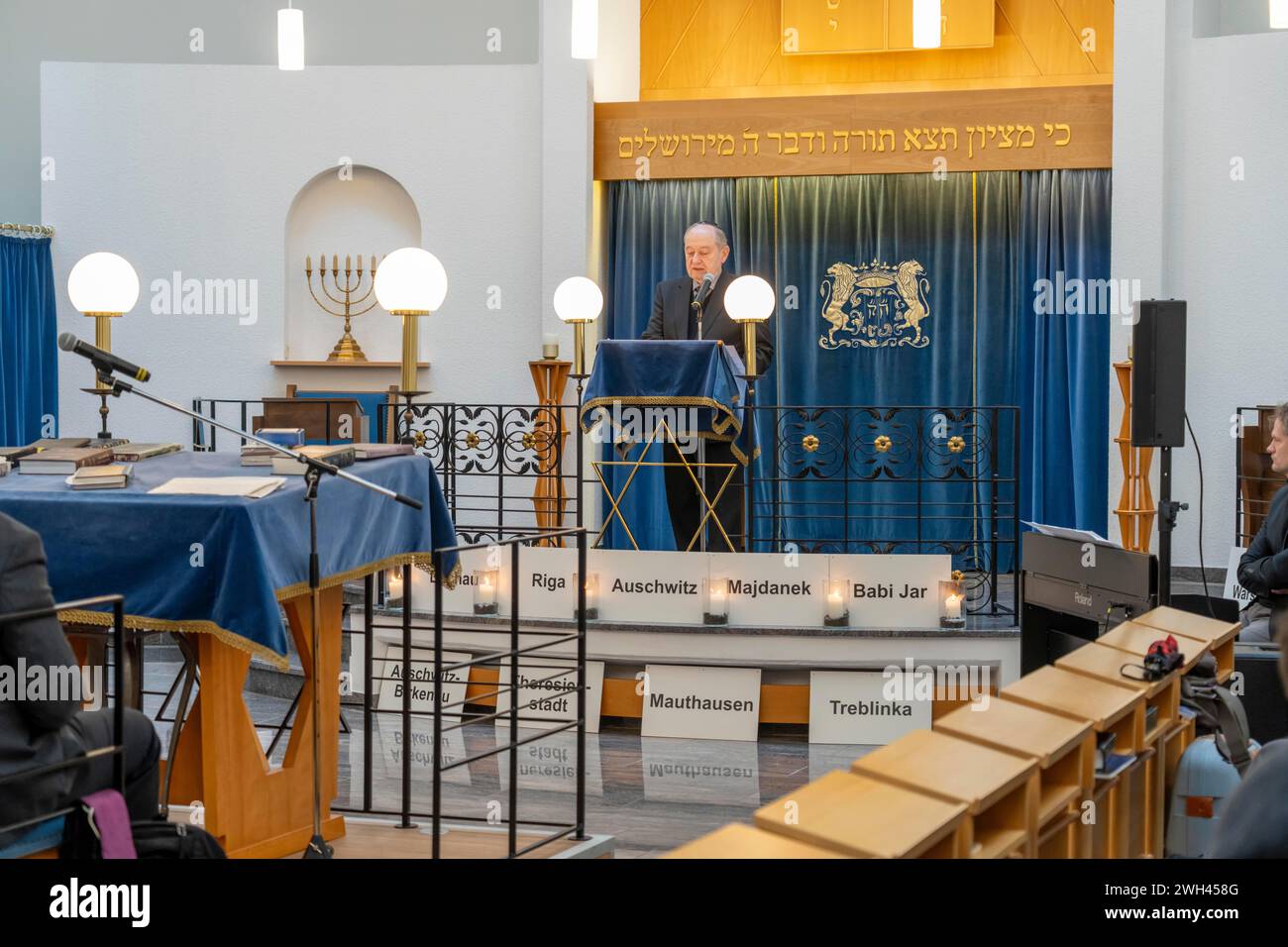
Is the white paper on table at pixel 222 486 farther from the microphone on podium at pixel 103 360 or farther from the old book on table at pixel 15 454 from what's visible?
the old book on table at pixel 15 454

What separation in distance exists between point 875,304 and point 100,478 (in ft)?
21.7

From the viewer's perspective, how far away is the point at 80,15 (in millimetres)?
9922

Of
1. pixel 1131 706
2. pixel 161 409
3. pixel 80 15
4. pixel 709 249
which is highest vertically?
pixel 80 15

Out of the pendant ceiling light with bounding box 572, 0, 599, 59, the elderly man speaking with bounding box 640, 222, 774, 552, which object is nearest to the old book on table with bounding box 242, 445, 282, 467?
the elderly man speaking with bounding box 640, 222, 774, 552

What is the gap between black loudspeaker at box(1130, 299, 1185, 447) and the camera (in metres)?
5.25

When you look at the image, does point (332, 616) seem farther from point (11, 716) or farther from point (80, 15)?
point (80, 15)

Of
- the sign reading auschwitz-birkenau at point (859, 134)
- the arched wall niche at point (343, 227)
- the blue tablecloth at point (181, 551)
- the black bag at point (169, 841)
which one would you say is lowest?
the black bag at point (169, 841)

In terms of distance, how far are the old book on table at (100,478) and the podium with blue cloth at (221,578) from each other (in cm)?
3

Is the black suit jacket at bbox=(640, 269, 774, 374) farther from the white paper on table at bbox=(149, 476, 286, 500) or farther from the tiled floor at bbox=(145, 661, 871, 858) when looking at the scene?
the white paper on table at bbox=(149, 476, 286, 500)

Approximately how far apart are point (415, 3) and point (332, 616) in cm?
702

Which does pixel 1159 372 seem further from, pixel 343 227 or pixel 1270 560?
pixel 343 227

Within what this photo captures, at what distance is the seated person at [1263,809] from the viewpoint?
6.16 ft

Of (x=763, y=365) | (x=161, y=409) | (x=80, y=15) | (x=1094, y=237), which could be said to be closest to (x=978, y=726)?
(x=763, y=365)

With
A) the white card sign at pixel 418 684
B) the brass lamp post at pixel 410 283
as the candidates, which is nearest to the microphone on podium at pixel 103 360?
the brass lamp post at pixel 410 283
